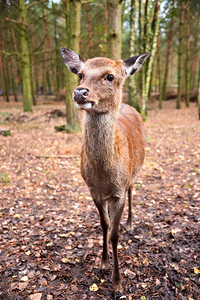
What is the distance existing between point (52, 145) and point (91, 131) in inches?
223

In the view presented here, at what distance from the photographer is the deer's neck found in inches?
97.9

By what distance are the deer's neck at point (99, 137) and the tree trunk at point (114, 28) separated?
223 inches

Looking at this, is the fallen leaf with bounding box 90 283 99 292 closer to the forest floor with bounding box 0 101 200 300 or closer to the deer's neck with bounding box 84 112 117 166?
the forest floor with bounding box 0 101 200 300

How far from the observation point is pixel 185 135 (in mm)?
9523

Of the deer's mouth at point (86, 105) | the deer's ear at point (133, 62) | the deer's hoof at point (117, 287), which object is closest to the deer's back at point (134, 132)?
the deer's ear at point (133, 62)

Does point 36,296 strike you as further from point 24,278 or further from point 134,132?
point 134,132

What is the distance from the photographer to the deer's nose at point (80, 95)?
2070 mm

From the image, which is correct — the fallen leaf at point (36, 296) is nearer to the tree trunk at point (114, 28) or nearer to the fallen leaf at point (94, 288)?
the fallen leaf at point (94, 288)

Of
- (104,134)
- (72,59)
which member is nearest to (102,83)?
(104,134)

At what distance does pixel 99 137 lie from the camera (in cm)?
251

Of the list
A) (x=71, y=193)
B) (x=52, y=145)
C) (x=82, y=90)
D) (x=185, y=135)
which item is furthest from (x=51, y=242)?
(x=185, y=135)

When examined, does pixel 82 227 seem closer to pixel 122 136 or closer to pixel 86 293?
pixel 86 293

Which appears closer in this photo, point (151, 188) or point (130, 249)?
point (130, 249)

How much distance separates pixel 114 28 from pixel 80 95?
247 inches
